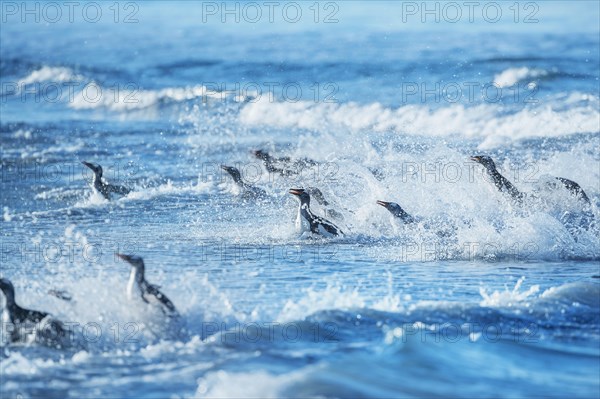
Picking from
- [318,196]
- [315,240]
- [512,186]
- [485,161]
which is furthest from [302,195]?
[512,186]

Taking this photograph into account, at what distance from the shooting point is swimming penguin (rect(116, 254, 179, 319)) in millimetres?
7762

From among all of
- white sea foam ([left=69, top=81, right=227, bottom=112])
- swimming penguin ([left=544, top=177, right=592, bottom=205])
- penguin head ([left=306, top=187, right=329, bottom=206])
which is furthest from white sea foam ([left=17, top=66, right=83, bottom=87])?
swimming penguin ([left=544, top=177, right=592, bottom=205])

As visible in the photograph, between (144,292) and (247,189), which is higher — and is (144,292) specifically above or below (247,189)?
below

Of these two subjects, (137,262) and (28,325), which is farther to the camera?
(137,262)

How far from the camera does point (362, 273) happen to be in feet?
32.7

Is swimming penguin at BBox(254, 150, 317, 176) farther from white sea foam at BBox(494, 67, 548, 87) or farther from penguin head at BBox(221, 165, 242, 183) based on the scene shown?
white sea foam at BBox(494, 67, 548, 87)

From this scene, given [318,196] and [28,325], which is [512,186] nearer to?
[318,196]

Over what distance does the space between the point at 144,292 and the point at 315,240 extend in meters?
3.83

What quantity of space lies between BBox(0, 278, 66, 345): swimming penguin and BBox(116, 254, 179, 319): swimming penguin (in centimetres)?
60

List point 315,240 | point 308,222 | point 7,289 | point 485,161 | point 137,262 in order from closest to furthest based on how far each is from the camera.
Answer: point 7,289
point 137,262
point 315,240
point 308,222
point 485,161

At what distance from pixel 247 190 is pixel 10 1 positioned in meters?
30.9

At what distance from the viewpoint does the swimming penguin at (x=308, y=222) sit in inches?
453

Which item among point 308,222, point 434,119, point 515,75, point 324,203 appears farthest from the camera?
point 515,75

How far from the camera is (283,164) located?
14.9 metres
